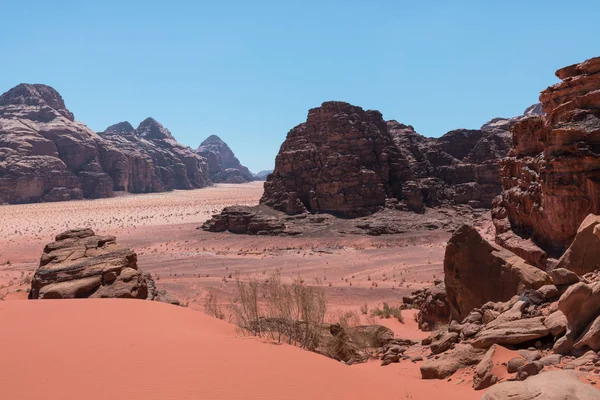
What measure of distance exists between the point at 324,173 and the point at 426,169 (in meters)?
16.0

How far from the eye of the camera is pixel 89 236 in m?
14.1

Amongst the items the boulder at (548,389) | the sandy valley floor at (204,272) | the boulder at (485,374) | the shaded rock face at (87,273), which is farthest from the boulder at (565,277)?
the shaded rock face at (87,273)

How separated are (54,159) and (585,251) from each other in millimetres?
95084

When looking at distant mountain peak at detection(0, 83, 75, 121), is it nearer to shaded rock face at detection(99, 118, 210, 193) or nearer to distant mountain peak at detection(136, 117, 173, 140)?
shaded rock face at detection(99, 118, 210, 193)

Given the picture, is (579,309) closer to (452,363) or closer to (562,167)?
(452,363)

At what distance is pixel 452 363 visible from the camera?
20.6 ft

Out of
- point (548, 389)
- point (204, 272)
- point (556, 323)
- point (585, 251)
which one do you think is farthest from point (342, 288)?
point (548, 389)

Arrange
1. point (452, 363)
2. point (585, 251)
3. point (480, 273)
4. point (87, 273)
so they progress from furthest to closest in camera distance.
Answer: point (87, 273)
point (480, 273)
point (585, 251)
point (452, 363)

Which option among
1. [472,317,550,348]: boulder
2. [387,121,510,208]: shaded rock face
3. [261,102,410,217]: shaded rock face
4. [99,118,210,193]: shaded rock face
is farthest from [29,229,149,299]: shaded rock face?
[99,118,210,193]: shaded rock face

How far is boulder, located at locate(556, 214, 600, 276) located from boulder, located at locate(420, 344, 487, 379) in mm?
2856

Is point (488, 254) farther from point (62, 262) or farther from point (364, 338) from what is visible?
point (62, 262)

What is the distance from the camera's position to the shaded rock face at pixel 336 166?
4572 cm

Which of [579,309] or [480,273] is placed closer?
[579,309]

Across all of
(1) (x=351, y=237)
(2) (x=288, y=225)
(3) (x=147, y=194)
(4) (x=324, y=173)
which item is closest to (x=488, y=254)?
(1) (x=351, y=237)
